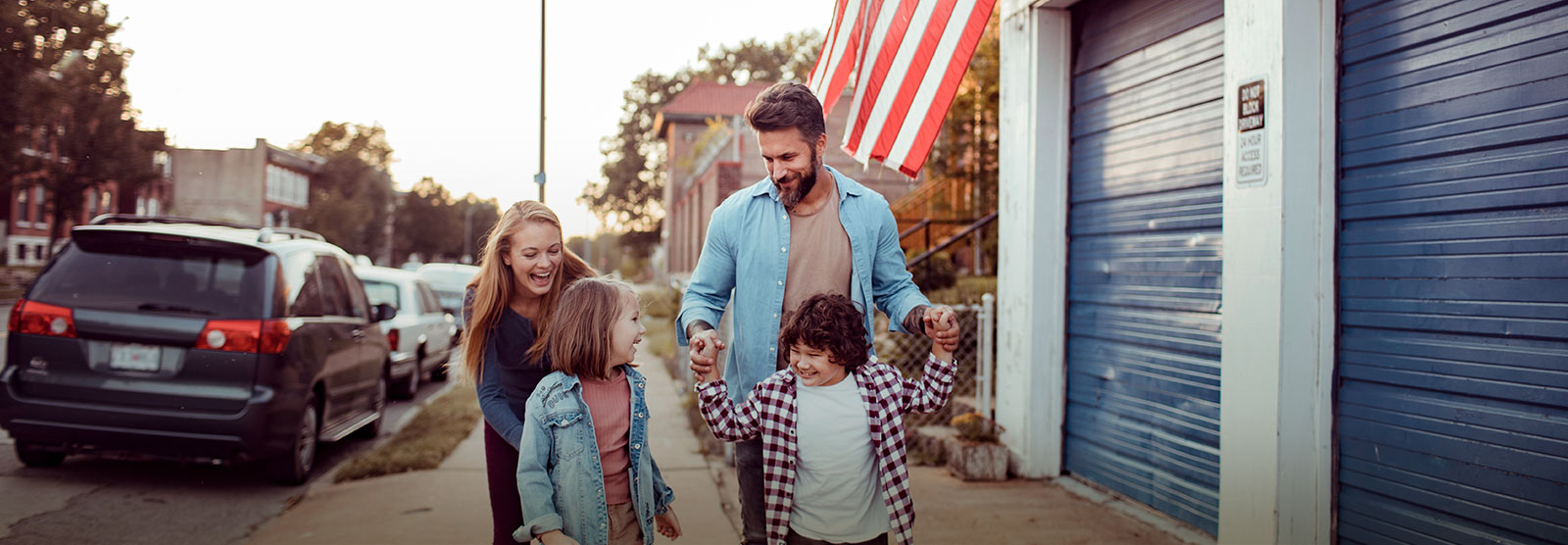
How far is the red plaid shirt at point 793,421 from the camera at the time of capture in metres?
2.81

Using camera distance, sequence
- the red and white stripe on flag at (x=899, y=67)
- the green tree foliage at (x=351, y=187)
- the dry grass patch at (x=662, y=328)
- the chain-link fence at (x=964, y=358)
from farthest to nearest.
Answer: the green tree foliage at (x=351, y=187) → the dry grass patch at (x=662, y=328) → the chain-link fence at (x=964, y=358) → the red and white stripe on flag at (x=899, y=67)

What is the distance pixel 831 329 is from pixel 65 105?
6.27m

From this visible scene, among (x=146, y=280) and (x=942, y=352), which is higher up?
(x=146, y=280)

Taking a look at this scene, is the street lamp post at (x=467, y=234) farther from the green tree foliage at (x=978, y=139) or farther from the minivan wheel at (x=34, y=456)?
the minivan wheel at (x=34, y=456)

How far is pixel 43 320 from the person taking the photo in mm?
5539

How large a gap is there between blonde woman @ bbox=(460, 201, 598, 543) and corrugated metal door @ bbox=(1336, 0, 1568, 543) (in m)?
3.23

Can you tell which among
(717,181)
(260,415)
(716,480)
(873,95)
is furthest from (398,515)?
(717,181)

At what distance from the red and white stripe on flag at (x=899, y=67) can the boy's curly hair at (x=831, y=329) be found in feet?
4.58

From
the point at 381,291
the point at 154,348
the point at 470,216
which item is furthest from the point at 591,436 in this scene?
the point at 470,216

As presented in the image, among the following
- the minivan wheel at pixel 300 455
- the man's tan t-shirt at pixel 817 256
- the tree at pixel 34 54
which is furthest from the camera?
the minivan wheel at pixel 300 455

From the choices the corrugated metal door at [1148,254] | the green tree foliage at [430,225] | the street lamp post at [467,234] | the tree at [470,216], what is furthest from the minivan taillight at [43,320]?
the street lamp post at [467,234]

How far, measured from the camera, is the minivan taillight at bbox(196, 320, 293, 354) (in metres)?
5.59

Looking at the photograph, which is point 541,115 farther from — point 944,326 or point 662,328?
point 944,326

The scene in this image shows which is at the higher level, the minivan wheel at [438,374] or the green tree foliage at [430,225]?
the green tree foliage at [430,225]
